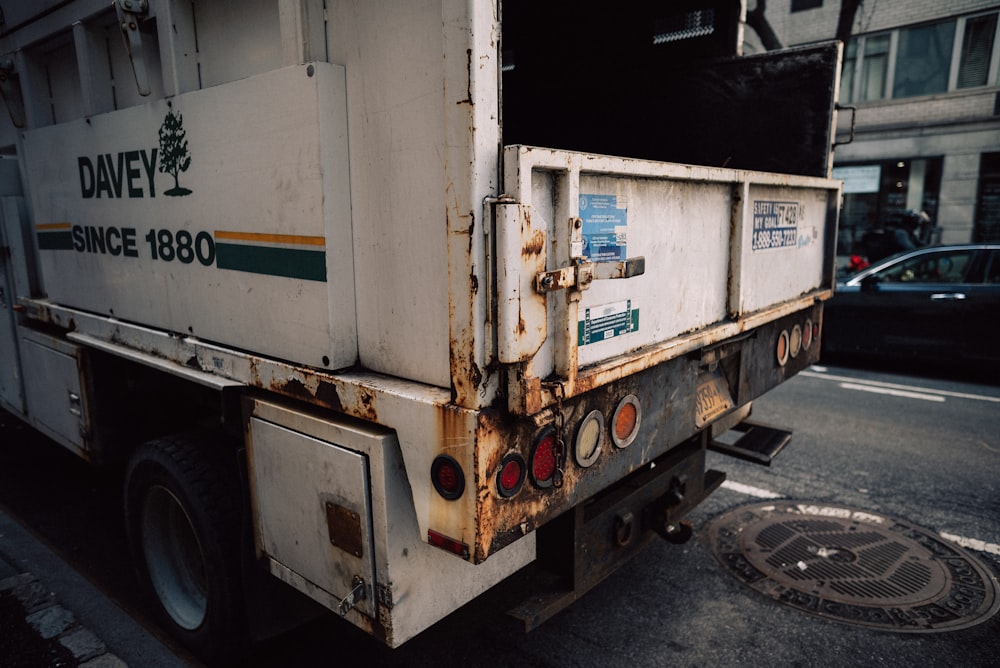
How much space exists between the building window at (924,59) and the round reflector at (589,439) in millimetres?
18814

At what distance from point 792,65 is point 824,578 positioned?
9.76 feet

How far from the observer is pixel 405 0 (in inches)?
72.1

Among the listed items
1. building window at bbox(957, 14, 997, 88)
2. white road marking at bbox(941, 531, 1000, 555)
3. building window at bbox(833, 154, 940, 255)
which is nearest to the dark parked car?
white road marking at bbox(941, 531, 1000, 555)

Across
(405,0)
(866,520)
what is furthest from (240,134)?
(866,520)

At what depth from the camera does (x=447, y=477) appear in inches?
72.4

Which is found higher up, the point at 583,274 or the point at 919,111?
the point at 919,111

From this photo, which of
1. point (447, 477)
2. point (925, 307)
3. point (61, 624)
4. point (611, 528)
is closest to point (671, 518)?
point (611, 528)

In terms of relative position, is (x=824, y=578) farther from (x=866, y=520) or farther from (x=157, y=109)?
(x=157, y=109)

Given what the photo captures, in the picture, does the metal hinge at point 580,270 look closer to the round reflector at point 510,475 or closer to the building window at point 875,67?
the round reflector at point 510,475

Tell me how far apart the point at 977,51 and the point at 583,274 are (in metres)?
19.1

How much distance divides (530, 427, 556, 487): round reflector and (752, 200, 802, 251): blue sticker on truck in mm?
1721

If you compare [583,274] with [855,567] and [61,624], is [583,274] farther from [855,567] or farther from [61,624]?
[61,624]

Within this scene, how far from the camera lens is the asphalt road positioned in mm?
2973

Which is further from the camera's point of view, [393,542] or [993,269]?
[993,269]
